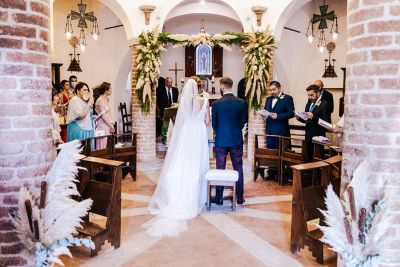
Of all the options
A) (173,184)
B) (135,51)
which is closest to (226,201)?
(173,184)

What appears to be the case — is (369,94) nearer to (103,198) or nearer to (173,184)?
(103,198)

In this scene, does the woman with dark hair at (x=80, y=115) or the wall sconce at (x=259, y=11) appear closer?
the woman with dark hair at (x=80, y=115)

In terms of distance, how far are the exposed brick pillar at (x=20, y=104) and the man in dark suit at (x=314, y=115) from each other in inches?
206

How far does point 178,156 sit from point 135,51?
421 cm

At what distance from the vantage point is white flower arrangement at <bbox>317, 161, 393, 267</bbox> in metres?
2.16

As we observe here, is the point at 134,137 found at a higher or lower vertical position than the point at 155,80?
lower

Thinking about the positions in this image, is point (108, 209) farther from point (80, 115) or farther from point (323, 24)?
point (323, 24)

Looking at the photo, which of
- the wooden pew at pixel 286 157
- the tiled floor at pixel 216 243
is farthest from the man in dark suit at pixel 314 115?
the tiled floor at pixel 216 243

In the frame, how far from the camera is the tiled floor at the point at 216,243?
4.27m

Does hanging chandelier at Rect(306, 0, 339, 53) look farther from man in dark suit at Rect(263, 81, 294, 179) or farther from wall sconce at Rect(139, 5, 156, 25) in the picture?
wall sconce at Rect(139, 5, 156, 25)

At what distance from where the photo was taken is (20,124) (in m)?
2.57

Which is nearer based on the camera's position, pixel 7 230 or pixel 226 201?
pixel 7 230

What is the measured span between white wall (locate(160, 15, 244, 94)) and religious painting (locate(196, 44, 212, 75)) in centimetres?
76

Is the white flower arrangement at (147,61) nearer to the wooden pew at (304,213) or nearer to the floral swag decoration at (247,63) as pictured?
the floral swag decoration at (247,63)
